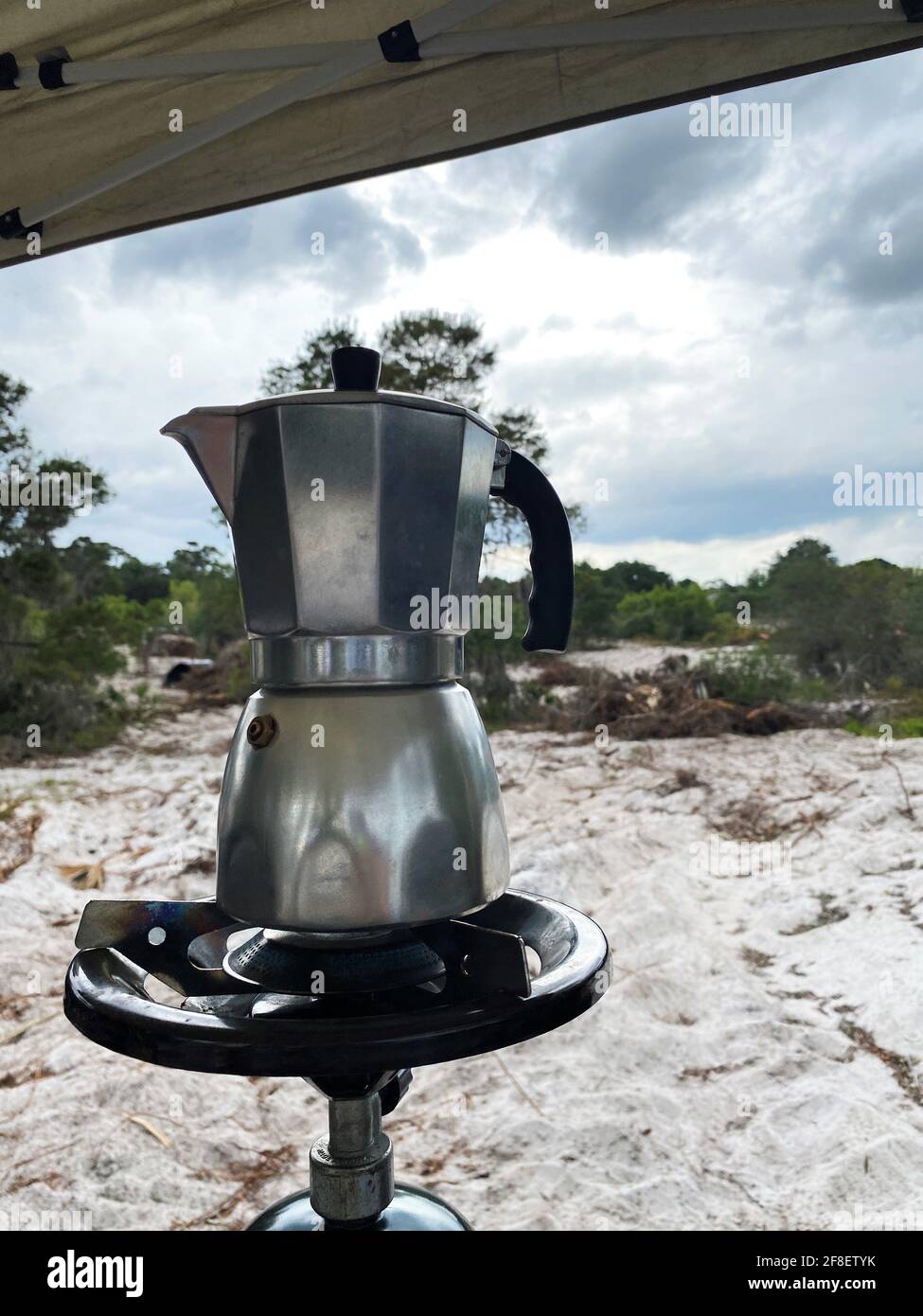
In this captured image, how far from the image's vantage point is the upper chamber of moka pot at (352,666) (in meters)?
0.58

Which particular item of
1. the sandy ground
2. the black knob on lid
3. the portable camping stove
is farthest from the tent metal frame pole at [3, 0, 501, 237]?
the sandy ground

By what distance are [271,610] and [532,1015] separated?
34 centimetres

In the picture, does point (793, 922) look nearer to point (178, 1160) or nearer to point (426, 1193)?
point (178, 1160)

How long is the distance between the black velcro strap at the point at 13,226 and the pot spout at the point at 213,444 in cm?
86

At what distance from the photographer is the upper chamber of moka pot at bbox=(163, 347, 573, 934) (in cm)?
58

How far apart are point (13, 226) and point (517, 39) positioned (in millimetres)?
804

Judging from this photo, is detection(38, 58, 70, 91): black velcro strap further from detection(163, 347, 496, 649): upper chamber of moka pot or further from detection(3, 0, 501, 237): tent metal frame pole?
detection(163, 347, 496, 649): upper chamber of moka pot

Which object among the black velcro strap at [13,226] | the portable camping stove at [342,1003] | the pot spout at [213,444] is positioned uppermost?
the black velcro strap at [13,226]

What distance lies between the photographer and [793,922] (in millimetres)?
2705

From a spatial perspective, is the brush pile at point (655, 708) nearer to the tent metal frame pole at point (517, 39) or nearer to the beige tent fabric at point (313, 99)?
the beige tent fabric at point (313, 99)

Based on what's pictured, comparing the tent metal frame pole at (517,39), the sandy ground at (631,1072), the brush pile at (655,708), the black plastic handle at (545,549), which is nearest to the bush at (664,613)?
the brush pile at (655,708)

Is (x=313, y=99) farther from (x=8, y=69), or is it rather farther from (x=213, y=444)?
(x=213, y=444)

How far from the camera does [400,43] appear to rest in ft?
3.13
